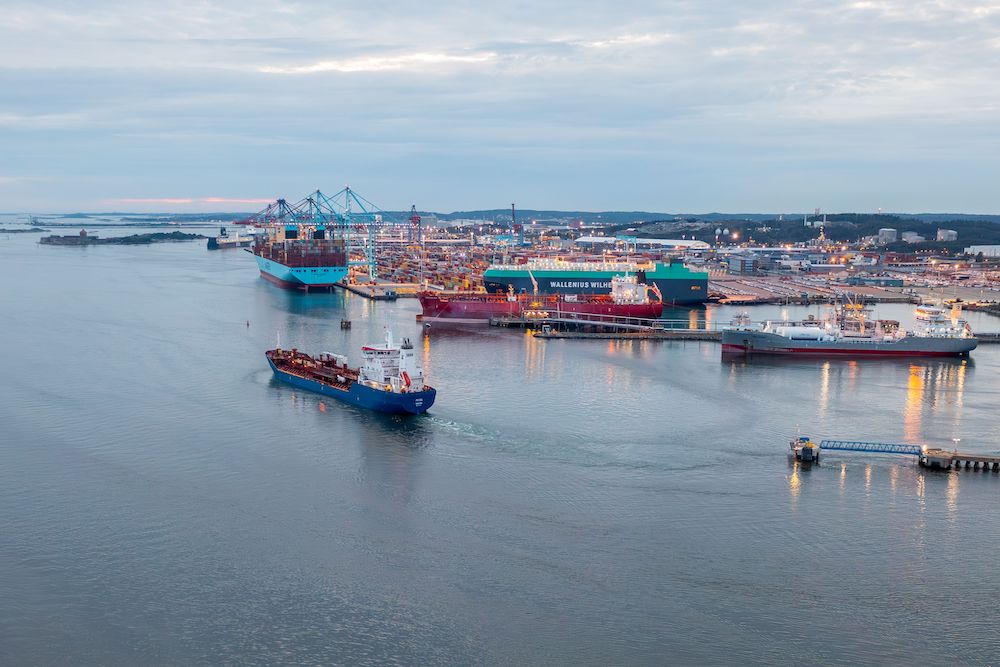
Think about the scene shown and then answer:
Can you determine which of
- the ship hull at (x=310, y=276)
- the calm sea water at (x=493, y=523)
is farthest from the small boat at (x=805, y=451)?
the ship hull at (x=310, y=276)

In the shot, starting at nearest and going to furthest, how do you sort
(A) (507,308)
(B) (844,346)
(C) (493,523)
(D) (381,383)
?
(C) (493,523) < (D) (381,383) < (B) (844,346) < (A) (507,308)

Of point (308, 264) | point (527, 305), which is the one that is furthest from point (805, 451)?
point (308, 264)

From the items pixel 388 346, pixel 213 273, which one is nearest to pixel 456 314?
pixel 388 346

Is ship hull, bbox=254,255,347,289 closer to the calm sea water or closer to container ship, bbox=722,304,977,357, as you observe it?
the calm sea water

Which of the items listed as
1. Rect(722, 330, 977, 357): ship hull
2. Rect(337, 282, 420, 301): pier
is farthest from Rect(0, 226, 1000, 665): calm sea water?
Rect(337, 282, 420, 301): pier

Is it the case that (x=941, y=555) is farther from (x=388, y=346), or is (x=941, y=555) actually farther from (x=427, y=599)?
(x=388, y=346)

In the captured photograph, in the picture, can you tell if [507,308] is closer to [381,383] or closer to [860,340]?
[860,340]
